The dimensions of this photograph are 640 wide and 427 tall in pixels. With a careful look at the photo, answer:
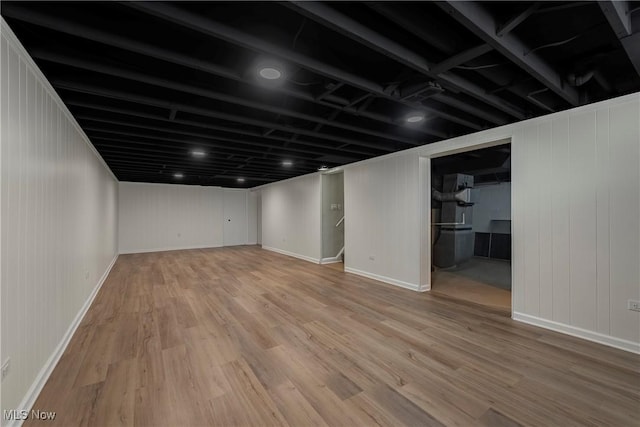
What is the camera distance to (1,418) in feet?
4.42

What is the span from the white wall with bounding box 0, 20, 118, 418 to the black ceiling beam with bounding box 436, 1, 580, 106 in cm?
254

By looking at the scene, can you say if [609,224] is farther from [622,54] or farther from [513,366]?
[513,366]

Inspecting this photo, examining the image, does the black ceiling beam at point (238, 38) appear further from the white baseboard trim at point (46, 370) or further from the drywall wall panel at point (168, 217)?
the drywall wall panel at point (168, 217)

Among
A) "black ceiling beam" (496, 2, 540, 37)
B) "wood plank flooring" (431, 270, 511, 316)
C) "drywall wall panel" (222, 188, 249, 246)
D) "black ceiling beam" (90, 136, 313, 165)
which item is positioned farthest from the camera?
"drywall wall panel" (222, 188, 249, 246)

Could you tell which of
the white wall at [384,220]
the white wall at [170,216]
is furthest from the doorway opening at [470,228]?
the white wall at [170,216]

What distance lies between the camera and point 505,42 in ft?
5.66

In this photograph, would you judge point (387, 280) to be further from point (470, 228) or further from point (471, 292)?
point (470, 228)

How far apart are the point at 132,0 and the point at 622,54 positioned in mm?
3442

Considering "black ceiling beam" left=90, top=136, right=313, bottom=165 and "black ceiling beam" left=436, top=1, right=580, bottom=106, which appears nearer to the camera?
"black ceiling beam" left=436, top=1, right=580, bottom=106

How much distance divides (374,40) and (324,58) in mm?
449

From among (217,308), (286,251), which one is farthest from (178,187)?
(217,308)

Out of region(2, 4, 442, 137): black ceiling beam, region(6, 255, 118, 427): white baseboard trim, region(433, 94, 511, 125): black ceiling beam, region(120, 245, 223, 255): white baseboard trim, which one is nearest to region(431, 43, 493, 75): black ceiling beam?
region(433, 94, 511, 125): black ceiling beam

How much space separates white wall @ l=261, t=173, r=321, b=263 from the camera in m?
6.89

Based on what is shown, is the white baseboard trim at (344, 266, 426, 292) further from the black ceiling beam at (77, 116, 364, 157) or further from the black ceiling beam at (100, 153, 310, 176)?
the black ceiling beam at (100, 153, 310, 176)
